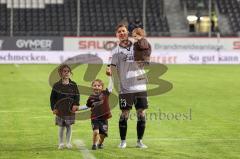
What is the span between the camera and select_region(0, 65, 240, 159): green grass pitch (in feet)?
38.8

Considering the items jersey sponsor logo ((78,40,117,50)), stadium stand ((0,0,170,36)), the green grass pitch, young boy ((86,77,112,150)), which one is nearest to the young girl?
young boy ((86,77,112,150))

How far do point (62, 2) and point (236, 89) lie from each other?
30.9m

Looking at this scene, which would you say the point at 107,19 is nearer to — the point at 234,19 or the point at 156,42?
the point at 156,42

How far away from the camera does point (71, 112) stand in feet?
39.3

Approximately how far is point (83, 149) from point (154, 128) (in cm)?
353

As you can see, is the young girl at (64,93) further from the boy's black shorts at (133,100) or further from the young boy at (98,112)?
the boy's black shorts at (133,100)

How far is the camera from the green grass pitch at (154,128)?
11.8 m

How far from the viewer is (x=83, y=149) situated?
39.9 feet

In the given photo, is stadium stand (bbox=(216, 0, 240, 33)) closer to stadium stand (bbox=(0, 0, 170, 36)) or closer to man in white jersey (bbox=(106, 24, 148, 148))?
stadium stand (bbox=(0, 0, 170, 36))

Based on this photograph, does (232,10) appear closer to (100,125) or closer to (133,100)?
(133,100)

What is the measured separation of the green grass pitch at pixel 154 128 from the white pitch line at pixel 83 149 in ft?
0.32

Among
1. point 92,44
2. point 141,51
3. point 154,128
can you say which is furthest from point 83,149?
point 92,44

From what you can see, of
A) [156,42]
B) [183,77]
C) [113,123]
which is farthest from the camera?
[156,42]

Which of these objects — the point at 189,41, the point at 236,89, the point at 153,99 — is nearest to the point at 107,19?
the point at 189,41
